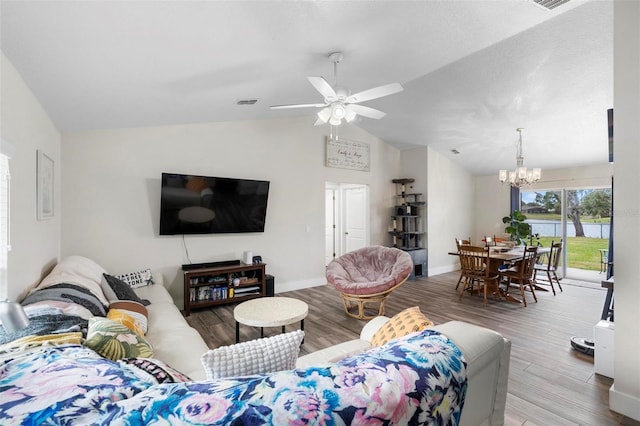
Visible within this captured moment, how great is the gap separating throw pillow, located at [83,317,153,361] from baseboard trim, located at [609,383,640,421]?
297 centimetres

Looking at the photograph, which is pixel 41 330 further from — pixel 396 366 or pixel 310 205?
pixel 310 205

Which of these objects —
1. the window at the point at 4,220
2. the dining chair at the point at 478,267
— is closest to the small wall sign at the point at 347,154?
the dining chair at the point at 478,267

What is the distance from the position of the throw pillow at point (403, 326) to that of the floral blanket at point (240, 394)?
44 cm

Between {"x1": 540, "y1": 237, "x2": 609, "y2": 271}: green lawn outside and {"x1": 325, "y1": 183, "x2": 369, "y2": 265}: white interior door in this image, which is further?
{"x1": 325, "y1": 183, "x2": 369, "y2": 265}: white interior door

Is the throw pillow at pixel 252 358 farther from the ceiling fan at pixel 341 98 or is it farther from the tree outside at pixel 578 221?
the tree outside at pixel 578 221

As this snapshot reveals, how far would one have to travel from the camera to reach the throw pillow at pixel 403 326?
147 cm

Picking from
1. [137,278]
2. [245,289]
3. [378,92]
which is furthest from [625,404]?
[137,278]

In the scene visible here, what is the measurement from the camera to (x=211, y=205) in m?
4.12

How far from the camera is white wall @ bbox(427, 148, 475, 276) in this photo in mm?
6188

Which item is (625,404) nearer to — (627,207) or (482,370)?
(627,207)

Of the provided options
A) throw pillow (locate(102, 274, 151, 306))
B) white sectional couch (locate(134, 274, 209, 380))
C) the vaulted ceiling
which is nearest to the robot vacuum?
the vaulted ceiling

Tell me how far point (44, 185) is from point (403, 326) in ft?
10.0

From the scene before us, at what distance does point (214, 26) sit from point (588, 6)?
9.80 feet

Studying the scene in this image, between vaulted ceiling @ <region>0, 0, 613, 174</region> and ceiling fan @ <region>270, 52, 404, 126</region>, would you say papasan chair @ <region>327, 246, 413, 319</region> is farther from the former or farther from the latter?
vaulted ceiling @ <region>0, 0, 613, 174</region>
